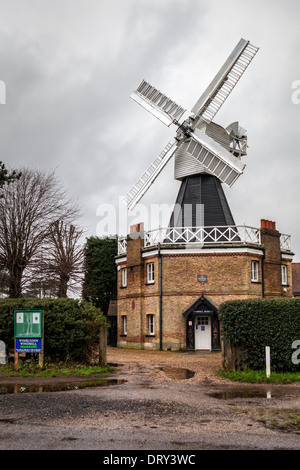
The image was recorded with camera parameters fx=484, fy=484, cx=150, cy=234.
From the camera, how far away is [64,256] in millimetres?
35406

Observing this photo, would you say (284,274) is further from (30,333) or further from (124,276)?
(30,333)

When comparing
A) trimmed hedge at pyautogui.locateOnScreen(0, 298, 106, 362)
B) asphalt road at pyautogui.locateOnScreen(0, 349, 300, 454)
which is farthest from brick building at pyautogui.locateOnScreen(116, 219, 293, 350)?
asphalt road at pyautogui.locateOnScreen(0, 349, 300, 454)

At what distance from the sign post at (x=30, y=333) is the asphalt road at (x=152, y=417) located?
187 centimetres

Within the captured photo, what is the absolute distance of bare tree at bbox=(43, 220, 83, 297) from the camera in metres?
31.3

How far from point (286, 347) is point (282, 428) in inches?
285

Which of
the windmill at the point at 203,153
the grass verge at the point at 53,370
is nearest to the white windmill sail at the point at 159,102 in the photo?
the windmill at the point at 203,153

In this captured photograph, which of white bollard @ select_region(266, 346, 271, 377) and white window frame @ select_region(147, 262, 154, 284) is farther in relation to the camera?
white window frame @ select_region(147, 262, 154, 284)

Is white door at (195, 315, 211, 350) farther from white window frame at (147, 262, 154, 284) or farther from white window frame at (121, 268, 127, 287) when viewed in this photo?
white window frame at (121, 268, 127, 287)

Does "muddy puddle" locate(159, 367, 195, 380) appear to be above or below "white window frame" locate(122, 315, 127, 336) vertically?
below

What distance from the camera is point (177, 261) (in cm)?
2998

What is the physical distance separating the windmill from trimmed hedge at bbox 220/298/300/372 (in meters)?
14.5

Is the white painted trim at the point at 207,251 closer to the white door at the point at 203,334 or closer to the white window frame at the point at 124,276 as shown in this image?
the white door at the point at 203,334

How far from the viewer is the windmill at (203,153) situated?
29.5 m
